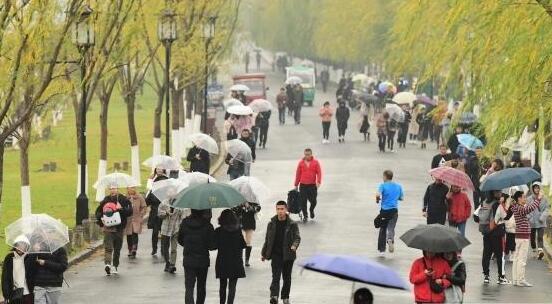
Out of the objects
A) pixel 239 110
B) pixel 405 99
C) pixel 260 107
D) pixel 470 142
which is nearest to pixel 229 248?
pixel 470 142

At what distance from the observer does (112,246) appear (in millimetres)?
26641

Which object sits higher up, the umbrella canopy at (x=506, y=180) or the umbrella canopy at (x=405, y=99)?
the umbrella canopy at (x=405, y=99)

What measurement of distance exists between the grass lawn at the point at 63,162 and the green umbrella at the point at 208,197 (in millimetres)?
9145

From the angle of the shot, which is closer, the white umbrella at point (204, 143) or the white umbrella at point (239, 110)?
the white umbrella at point (204, 143)

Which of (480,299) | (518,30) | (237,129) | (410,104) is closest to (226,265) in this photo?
(480,299)

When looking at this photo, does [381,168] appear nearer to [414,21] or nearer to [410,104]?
[410,104]

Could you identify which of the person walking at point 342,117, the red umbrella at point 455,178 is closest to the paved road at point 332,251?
the red umbrella at point 455,178

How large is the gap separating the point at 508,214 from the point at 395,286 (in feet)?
37.1

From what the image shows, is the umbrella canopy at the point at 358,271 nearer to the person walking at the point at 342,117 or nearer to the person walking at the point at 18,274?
the person walking at the point at 18,274

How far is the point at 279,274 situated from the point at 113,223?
16.1 feet

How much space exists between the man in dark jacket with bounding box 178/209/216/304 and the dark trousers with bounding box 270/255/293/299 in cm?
132

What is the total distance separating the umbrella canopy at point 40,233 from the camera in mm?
19812

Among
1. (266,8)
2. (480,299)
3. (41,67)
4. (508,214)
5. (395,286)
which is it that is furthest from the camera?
(266,8)

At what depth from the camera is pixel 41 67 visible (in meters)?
29.3
